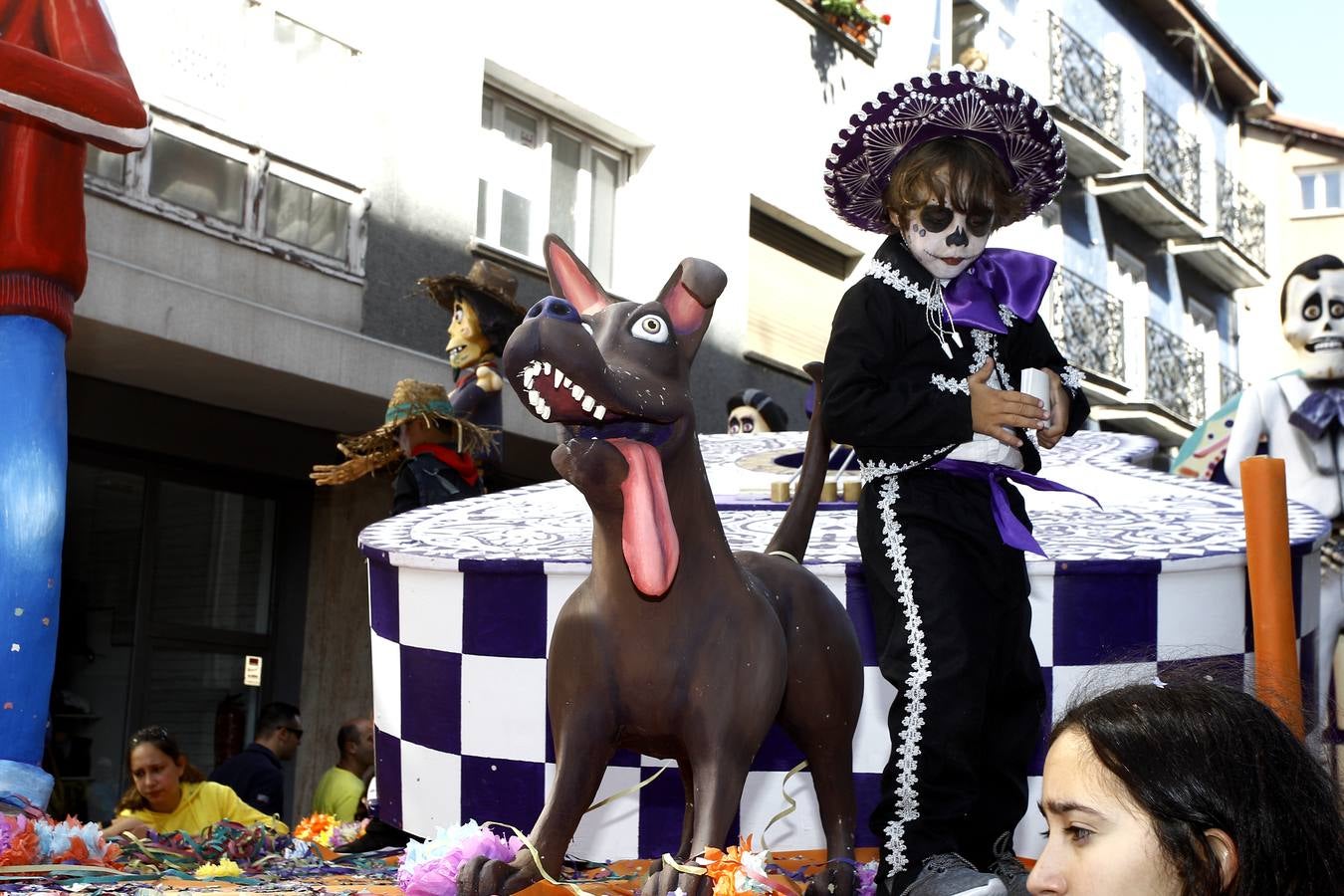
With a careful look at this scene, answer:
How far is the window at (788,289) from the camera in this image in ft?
38.8

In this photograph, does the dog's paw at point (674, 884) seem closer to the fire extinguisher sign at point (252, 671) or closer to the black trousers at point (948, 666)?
the black trousers at point (948, 666)

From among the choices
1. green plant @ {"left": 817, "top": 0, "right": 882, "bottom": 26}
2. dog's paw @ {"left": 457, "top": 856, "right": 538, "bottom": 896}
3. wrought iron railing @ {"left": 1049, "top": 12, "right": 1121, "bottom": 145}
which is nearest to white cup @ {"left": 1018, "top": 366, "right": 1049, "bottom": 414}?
dog's paw @ {"left": 457, "top": 856, "right": 538, "bottom": 896}

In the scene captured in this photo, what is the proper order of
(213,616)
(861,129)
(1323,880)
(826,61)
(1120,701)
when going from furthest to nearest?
(826,61) → (213,616) → (861,129) → (1120,701) → (1323,880)

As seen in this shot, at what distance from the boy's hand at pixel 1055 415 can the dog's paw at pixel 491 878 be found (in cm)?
103

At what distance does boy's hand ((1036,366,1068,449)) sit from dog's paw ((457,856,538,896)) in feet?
3.39

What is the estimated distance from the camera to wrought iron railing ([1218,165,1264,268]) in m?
21.3

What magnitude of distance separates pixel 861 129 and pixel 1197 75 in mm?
19733

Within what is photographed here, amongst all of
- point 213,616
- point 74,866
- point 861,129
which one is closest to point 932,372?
point 861,129

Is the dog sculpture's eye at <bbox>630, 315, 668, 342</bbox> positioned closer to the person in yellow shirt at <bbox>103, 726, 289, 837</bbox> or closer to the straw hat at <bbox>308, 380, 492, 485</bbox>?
the straw hat at <bbox>308, 380, 492, 485</bbox>

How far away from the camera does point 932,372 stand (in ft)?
8.15

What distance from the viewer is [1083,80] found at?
1759cm

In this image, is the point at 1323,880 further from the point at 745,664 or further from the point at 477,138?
the point at 477,138

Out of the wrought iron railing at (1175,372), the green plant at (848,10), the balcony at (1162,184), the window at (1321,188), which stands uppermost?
the window at (1321,188)

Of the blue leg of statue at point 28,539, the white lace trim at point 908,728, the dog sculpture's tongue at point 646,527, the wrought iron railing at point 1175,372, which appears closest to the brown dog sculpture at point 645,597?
the dog sculpture's tongue at point 646,527
